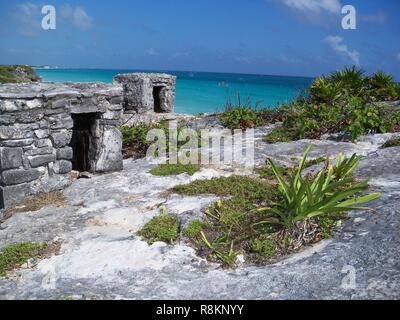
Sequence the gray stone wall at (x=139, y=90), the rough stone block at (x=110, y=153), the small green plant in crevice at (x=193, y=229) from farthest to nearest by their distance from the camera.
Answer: the gray stone wall at (x=139, y=90)
the rough stone block at (x=110, y=153)
the small green plant in crevice at (x=193, y=229)

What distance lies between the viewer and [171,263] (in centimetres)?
428

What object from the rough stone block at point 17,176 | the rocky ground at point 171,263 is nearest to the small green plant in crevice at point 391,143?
the rocky ground at point 171,263

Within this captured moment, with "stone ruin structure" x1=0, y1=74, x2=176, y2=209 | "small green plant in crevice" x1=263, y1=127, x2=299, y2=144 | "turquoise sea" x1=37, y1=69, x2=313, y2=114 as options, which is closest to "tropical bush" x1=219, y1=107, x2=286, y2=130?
"turquoise sea" x1=37, y1=69, x2=313, y2=114

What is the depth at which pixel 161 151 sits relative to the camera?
8844 millimetres

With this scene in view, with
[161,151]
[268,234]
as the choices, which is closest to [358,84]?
[161,151]

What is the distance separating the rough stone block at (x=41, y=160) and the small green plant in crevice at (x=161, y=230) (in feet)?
7.74

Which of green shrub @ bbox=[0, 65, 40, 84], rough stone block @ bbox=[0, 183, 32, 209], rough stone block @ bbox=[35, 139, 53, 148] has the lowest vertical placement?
rough stone block @ bbox=[0, 183, 32, 209]

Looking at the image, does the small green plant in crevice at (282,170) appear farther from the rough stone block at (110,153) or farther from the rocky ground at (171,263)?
the rough stone block at (110,153)

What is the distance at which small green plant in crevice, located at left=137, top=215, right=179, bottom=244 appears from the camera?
477 cm

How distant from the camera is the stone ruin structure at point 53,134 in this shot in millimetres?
6141

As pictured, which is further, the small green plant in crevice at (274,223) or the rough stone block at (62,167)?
the rough stone block at (62,167)

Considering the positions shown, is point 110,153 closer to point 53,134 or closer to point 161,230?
point 53,134

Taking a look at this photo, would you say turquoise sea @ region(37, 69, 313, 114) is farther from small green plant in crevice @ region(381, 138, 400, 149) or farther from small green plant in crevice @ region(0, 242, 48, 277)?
small green plant in crevice @ region(0, 242, 48, 277)

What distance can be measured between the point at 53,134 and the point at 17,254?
2.55 m
